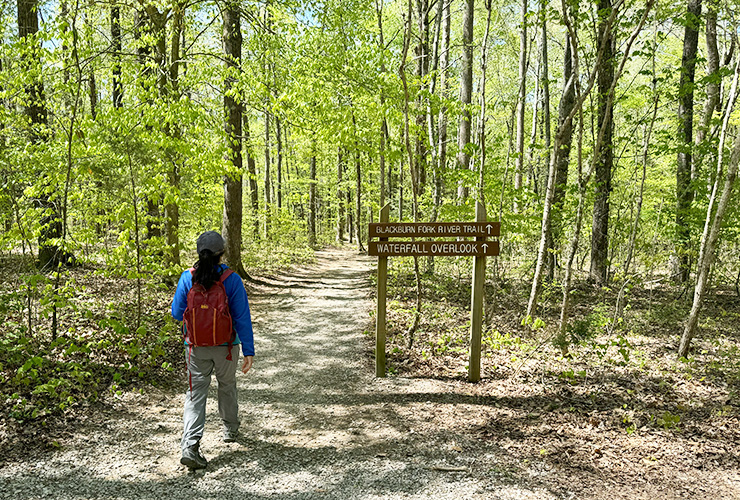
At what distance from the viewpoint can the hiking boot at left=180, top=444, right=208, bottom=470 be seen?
3.53 m

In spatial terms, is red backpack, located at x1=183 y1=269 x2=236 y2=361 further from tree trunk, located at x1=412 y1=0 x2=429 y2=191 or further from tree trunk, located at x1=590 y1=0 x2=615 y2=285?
tree trunk, located at x1=590 y1=0 x2=615 y2=285

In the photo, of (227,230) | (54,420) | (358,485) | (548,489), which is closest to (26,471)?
(54,420)

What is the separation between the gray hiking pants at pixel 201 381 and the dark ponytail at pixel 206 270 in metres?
0.57

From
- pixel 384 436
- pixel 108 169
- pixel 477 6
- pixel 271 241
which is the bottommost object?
pixel 384 436

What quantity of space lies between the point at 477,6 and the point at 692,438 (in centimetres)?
1975

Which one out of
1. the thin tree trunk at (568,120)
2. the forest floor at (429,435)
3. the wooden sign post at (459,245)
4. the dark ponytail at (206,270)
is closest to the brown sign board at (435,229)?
the wooden sign post at (459,245)

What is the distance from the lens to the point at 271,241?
52.8ft

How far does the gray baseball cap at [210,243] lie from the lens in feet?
11.9

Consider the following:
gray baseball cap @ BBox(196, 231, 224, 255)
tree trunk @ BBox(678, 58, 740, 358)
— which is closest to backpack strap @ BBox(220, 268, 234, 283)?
gray baseball cap @ BBox(196, 231, 224, 255)

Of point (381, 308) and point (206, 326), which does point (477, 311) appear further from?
point (206, 326)

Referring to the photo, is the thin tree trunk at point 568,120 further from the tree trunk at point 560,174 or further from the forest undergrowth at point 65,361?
the forest undergrowth at point 65,361

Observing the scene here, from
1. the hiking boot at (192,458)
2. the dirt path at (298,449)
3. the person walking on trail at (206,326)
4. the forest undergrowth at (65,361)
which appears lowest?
the dirt path at (298,449)

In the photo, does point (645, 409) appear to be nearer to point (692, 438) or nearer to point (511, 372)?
point (692, 438)

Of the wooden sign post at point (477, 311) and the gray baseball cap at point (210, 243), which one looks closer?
the gray baseball cap at point (210, 243)
